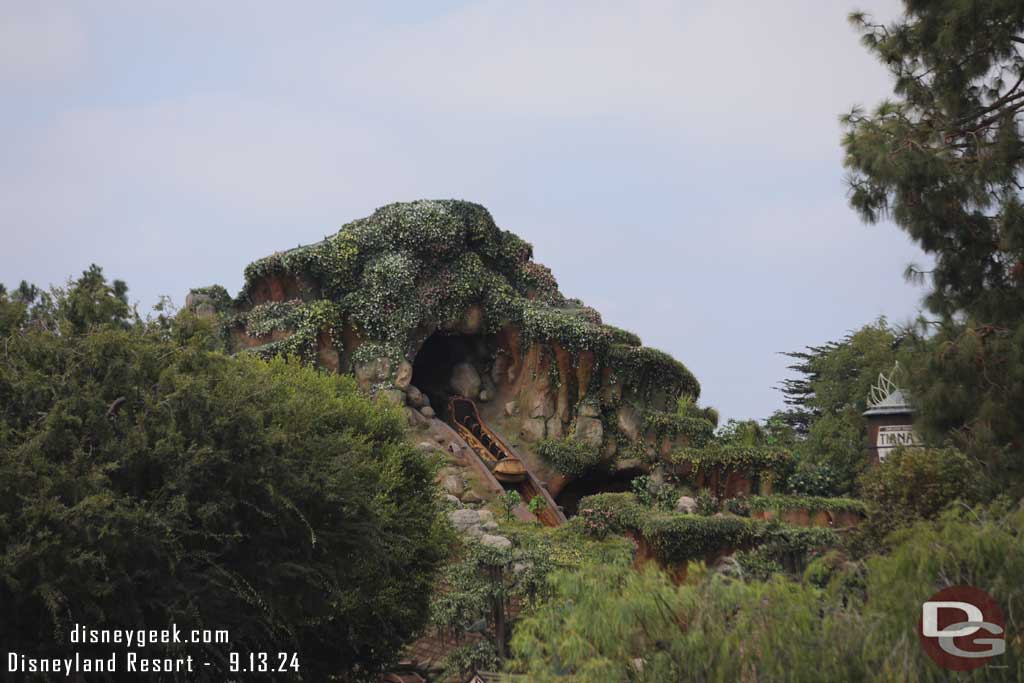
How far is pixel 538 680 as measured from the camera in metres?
6.28

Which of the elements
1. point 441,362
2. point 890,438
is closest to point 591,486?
point 441,362

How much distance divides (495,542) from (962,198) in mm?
8145

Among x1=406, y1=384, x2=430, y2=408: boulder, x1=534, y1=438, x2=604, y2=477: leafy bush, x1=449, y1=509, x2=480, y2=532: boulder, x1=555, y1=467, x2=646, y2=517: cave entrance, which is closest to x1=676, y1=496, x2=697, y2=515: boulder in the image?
x1=449, y1=509, x2=480, y2=532: boulder

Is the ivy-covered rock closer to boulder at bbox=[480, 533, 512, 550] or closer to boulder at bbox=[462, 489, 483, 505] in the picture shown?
boulder at bbox=[462, 489, 483, 505]

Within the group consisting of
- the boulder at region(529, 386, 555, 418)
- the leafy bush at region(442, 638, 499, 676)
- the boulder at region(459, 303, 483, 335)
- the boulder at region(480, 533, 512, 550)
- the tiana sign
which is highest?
the boulder at region(459, 303, 483, 335)

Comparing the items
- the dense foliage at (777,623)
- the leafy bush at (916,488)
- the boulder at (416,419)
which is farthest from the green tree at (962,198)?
the boulder at (416,419)

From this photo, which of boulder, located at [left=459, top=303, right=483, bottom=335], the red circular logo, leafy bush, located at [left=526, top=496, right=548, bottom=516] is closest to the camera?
the red circular logo

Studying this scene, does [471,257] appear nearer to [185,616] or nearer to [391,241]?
[391,241]

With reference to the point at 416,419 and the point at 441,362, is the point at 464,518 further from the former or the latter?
the point at 441,362

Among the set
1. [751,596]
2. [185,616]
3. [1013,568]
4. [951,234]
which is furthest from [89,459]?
[951,234]

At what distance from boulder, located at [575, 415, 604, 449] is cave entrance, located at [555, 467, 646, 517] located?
1210 millimetres

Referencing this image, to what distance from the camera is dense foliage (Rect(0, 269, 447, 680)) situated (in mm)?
7895

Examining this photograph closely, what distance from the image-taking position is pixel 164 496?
8.46 meters

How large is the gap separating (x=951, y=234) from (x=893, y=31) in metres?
2.82
